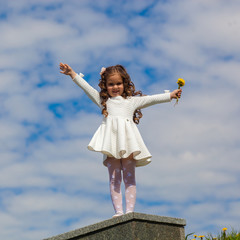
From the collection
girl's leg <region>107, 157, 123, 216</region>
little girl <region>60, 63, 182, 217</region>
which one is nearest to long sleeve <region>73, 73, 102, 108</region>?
little girl <region>60, 63, 182, 217</region>

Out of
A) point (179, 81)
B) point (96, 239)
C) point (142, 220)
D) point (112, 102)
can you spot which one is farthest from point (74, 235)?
point (179, 81)

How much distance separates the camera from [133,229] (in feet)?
19.6

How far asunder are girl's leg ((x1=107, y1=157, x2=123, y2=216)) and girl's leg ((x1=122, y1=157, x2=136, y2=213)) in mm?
86

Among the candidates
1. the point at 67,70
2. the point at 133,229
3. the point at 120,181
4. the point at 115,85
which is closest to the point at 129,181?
the point at 120,181

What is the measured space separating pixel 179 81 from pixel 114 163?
5.09 ft

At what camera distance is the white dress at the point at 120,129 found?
6.77 meters

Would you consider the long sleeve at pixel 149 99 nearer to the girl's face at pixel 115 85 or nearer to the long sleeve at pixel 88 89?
the girl's face at pixel 115 85

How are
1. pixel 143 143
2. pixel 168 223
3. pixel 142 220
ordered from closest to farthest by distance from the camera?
1. pixel 142 220
2. pixel 168 223
3. pixel 143 143

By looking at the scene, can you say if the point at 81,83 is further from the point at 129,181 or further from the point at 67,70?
the point at 129,181

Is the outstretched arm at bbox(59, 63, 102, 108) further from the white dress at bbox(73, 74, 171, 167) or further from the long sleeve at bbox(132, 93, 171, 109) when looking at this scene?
the long sleeve at bbox(132, 93, 171, 109)

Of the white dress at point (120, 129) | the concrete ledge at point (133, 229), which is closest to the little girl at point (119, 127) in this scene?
the white dress at point (120, 129)

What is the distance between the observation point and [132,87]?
23.9ft

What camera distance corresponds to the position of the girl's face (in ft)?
23.3

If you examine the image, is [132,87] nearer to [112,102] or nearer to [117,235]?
[112,102]
